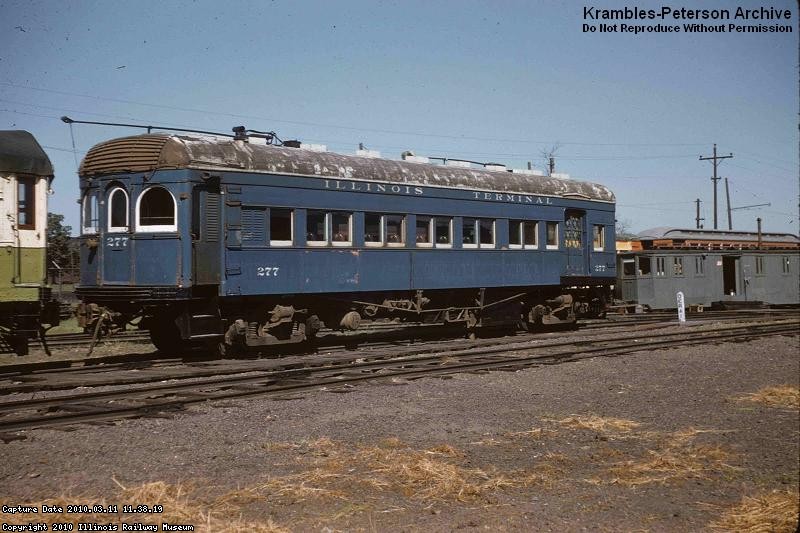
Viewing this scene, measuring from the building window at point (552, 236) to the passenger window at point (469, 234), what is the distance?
271 cm

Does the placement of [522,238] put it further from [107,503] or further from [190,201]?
[107,503]

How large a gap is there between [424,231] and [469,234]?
141 centimetres

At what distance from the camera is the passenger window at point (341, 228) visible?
1455cm

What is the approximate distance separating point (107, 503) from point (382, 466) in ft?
6.67

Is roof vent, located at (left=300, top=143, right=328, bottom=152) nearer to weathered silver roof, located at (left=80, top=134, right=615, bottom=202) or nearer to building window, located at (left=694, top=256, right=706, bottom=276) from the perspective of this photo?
weathered silver roof, located at (left=80, top=134, right=615, bottom=202)

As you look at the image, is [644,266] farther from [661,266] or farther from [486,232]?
[486,232]

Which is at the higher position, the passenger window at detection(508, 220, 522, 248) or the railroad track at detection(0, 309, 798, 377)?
the passenger window at detection(508, 220, 522, 248)

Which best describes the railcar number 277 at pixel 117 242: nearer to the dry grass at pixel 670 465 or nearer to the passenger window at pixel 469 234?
the passenger window at pixel 469 234

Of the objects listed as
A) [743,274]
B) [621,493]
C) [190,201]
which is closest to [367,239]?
[190,201]

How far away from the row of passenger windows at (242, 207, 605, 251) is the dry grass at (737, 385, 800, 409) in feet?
26.5

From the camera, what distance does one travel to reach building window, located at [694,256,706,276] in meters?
30.0

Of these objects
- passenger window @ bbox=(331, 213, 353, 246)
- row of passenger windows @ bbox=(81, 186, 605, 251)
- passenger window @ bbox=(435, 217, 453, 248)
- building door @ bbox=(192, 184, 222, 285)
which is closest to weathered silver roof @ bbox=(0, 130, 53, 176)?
row of passenger windows @ bbox=(81, 186, 605, 251)

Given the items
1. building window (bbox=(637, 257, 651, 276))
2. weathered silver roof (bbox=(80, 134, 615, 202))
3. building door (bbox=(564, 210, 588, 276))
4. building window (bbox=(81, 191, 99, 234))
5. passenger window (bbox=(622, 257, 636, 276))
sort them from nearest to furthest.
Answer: weathered silver roof (bbox=(80, 134, 615, 202))
building window (bbox=(81, 191, 99, 234))
building door (bbox=(564, 210, 588, 276))
building window (bbox=(637, 257, 651, 276))
passenger window (bbox=(622, 257, 636, 276))

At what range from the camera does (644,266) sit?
28453 mm
